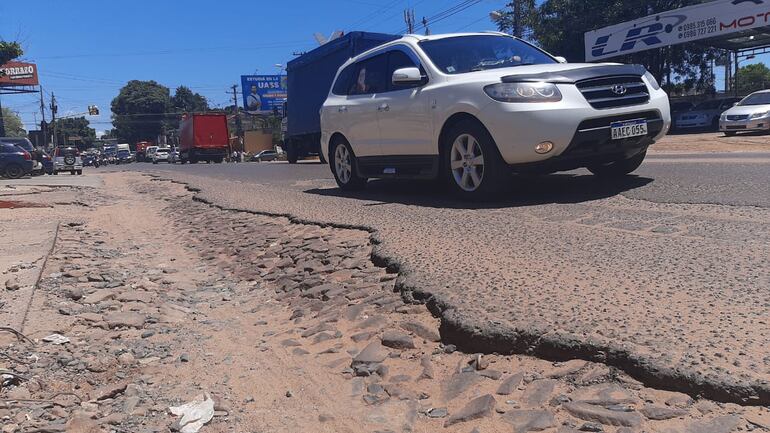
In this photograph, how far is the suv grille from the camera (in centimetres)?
566

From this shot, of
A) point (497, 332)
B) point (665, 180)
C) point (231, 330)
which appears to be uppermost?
point (665, 180)

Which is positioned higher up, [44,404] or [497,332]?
[497,332]

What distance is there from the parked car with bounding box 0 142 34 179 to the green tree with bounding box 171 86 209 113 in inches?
3402

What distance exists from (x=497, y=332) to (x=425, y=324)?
534 millimetres

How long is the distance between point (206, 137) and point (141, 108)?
7157 cm

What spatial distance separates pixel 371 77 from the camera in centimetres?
764

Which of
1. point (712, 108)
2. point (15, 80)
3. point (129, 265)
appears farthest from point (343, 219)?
point (15, 80)

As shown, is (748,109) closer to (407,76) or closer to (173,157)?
(407,76)

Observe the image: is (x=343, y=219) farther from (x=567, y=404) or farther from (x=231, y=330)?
(x=567, y=404)

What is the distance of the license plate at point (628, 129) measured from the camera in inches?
225

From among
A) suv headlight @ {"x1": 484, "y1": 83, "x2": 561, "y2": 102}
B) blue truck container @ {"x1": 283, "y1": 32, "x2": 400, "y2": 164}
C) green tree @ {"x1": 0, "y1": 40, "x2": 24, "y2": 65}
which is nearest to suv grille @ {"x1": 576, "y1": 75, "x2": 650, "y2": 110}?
suv headlight @ {"x1": 484, "y1": 83, "x2": 561, "y2": 102}

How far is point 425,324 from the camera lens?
3.40 metres

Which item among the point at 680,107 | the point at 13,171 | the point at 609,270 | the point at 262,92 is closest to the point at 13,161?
the point at 13,171

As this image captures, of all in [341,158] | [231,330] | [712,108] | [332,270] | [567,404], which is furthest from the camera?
[712,108]
